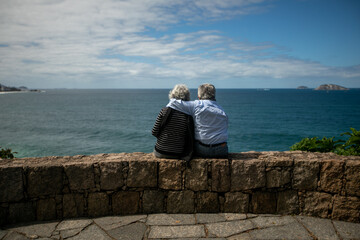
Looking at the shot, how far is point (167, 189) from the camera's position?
12.3 feet

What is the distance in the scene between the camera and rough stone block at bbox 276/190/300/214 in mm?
3707

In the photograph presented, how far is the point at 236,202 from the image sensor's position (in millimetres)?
3740

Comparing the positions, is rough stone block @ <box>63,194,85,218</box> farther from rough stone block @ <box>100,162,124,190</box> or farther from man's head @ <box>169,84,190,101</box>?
man's head @ <box>169,84,190,101</box>

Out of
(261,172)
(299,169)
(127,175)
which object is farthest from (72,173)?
(299,169)

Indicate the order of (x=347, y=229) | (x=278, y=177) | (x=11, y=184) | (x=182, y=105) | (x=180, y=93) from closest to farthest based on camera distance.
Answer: (x=347, y=229) → (x=11, y=184) → (x=278, y=177) → (x=182, y=105) → (x=180, y=93)

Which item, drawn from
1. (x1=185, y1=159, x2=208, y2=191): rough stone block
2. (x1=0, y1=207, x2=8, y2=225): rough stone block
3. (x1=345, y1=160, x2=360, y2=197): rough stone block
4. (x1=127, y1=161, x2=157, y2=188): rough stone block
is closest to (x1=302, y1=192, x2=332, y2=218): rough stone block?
(x1=345, y1=160, x2=360, y2=197): rough stone block

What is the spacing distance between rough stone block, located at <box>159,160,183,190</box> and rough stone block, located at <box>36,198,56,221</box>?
150cm

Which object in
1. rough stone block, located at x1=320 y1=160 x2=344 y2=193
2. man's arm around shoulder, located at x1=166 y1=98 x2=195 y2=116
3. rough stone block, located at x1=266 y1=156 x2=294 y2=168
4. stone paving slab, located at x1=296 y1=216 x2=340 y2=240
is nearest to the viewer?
stone paving slab, located at x1=296 y1=216 x2=340 y2=240

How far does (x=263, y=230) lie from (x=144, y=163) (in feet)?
5.83

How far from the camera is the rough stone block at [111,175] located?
3.63 metres

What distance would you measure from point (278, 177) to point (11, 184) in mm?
3632

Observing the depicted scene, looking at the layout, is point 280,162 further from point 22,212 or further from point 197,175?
point 22,212

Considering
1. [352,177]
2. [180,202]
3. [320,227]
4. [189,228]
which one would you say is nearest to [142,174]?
[180,202]

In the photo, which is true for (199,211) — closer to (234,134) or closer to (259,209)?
(259,209)
